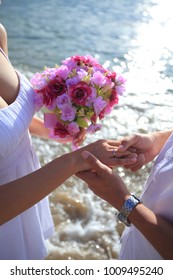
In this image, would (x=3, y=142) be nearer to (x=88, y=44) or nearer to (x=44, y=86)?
(x=44, y=86)

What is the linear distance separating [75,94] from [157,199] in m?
0.72

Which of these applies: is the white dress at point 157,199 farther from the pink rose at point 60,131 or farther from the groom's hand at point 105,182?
the pink rose at point 60,131

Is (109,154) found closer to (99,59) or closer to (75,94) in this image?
(75,94)

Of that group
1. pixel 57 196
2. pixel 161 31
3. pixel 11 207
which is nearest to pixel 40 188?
pixel 11 207

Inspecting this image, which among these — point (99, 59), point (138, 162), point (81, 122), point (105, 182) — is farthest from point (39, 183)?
point (99, 59)

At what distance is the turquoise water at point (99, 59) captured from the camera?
12.1ft

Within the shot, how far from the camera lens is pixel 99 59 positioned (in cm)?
734

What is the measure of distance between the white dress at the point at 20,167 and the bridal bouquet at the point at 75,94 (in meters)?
0.13

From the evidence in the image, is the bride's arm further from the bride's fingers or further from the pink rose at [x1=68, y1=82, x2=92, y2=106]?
the pink rose at [x1=68, y1=82, x2=92, y2=106]

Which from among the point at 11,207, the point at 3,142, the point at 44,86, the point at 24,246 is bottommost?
the point at 24,246

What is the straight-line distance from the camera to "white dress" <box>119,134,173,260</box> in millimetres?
1773

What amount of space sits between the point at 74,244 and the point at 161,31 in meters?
6.62

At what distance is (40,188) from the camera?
1.83m

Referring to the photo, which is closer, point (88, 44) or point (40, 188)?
point (40, 188)
